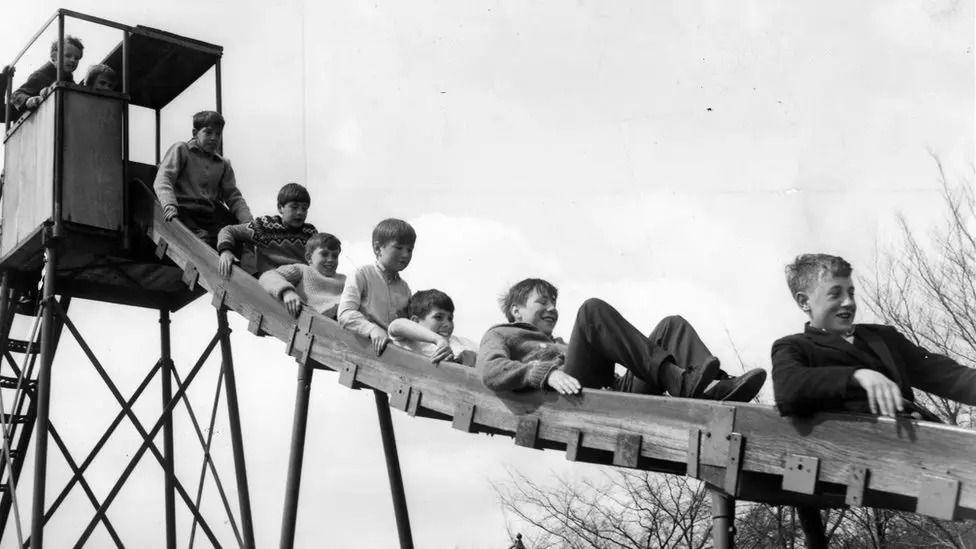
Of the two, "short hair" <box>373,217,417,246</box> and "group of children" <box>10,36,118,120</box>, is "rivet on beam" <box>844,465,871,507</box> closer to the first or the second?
"short hair" <box>373,217,417,246</box>

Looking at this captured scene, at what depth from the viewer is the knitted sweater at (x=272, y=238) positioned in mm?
10992

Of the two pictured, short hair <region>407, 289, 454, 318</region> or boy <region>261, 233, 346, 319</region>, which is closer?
short hair <region>407, 289, 454, 318</region>

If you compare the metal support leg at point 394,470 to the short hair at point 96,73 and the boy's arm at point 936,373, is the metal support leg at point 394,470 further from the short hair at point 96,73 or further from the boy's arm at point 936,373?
the short hair at point 96,73

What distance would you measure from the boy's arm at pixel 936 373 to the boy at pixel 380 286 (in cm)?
390

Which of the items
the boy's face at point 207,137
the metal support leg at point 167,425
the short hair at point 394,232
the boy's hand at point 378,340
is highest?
the boy's face at point 207,137

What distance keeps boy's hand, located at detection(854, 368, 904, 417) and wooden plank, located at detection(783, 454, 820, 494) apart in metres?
0.47

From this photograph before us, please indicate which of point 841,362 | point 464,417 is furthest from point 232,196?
point 841,362

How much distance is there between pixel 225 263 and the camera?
1070 cm

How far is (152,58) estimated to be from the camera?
1374 centimetres

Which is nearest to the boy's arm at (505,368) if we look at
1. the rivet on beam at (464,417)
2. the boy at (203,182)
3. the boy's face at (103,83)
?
the rivet on beam at (464,417)

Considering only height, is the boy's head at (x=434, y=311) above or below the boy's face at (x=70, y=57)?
below

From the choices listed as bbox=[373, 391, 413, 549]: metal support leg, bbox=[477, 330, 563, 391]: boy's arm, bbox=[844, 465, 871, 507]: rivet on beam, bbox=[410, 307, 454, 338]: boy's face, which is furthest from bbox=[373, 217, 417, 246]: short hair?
bbox=[844, 465, 871, 507]: rivet on beam

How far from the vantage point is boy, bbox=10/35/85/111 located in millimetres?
12766

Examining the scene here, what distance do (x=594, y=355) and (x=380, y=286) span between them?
98.7 inches
